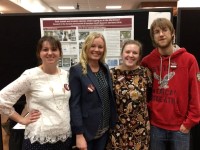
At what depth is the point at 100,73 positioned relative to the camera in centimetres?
179

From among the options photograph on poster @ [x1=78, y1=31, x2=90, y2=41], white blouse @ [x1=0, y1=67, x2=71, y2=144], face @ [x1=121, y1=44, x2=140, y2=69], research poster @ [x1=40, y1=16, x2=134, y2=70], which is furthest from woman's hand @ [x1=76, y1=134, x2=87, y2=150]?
photograph on poster @ [x1=78, y1=31, x2=90, y2=41]

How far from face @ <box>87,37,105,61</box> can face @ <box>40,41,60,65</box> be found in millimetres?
235

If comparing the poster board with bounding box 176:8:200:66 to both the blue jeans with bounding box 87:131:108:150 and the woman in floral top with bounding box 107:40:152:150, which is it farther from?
the blue jeans with bounding box 87:131:108:150

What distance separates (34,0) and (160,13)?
797 cm

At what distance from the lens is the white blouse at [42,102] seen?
5.21 feet

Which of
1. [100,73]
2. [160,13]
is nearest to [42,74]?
[100,73]

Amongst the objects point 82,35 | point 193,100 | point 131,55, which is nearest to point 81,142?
point 131,55

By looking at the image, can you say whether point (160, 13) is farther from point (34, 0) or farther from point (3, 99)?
point (34, 0)

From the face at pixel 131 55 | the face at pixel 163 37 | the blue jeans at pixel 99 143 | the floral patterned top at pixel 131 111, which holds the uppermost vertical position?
the face at pixel 163 37

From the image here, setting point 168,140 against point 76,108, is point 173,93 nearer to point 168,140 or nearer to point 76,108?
point 168,140

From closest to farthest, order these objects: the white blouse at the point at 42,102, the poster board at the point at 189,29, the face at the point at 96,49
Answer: the white blouse at the point at 42,102 < the face at the point at 96,49 < the poster board at the point at 189,29

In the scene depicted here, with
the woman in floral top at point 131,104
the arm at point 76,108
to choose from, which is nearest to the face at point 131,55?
the woman in floral top at point 131,104

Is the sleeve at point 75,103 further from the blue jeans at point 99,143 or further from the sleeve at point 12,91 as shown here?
the sleeve at point 12,91

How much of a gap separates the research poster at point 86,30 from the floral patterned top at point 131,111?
497mm
